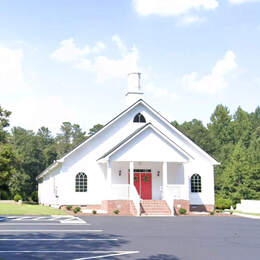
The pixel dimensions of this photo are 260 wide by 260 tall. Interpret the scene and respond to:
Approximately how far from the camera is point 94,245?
13.3m

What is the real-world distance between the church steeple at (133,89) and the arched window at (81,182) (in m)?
7.55

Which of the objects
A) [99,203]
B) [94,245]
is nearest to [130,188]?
[99,203]

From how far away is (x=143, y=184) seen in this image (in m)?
34.4

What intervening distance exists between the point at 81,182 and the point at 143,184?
16.2ft

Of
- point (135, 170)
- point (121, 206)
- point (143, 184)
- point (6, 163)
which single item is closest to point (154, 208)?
point (121, 206)

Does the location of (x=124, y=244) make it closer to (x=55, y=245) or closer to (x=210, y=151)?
(x=55, y=245)

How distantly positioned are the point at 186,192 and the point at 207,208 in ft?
16.5

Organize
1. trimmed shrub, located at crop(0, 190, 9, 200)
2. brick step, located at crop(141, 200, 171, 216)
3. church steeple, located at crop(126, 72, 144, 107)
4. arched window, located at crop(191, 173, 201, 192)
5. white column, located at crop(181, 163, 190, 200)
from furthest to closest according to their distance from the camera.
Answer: trimmed shrub, located at crop(0, 190, 9, 200) < church steeple, located at crop(126, 72, 144, 107) < arched window, located at crop(191, 173, 201, 192) < white column, located at crop(181, 163, 190, 200) < brick step, located at crop(141, 200, 171, 216)

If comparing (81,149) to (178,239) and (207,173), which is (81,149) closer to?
(207,173)

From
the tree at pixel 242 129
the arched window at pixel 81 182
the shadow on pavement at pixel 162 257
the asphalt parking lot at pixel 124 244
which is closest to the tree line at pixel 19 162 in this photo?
the arched window at pixel 81 182

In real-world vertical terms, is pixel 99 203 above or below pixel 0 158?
below

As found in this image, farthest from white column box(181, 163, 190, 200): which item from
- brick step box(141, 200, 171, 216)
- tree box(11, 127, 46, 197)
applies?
tree box(11, 127, 46, 197)

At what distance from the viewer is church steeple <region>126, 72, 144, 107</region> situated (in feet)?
121

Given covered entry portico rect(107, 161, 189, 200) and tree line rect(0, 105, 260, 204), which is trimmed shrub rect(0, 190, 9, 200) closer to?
tree line rect(0, 105, 260, 204)
